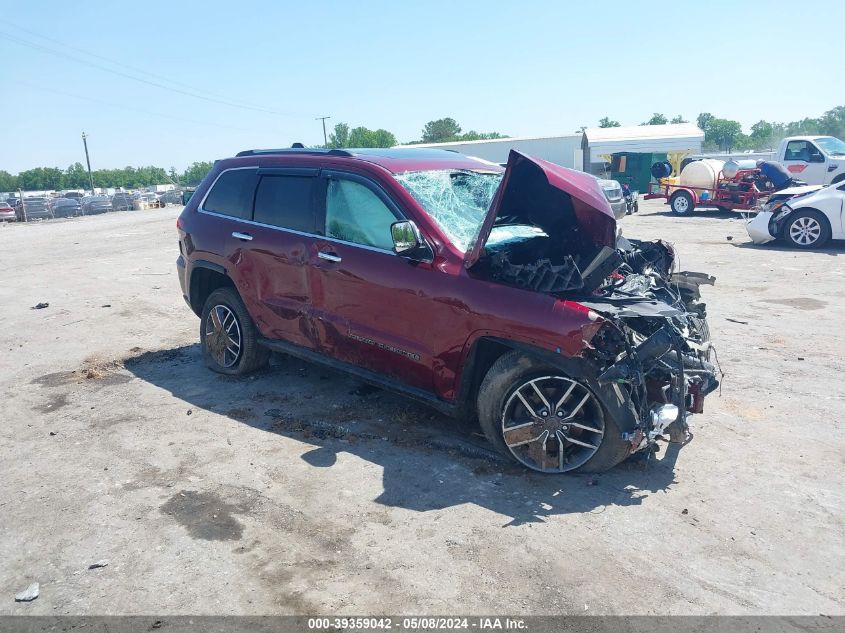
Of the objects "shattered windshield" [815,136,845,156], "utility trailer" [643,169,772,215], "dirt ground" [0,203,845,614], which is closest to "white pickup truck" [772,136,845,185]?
"shattered windshield" [815,136,845,156]

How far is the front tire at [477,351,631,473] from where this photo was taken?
13.1ft

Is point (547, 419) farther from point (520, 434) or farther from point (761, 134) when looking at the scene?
point (761, 134)

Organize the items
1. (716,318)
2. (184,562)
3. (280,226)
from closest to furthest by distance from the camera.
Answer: (184,562), (280,226), (716,318)

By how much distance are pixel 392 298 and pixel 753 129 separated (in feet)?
396

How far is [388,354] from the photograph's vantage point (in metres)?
4.69

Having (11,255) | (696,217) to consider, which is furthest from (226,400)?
(696,217)

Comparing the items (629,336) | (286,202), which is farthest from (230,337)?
(629,336)

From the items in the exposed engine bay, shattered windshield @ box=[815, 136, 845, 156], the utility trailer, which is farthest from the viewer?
shattered windshield @ box=[815, 136, 845, 156]

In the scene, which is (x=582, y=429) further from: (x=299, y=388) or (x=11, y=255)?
(x=11, y=255)

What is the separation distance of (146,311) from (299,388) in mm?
4368

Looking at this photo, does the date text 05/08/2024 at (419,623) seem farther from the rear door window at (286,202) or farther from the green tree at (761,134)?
the green tree at (761,134)

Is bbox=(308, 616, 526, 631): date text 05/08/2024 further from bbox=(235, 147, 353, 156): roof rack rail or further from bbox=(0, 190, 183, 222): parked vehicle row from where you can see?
bbox=(0, 190, 183, 222): parked vehicle row

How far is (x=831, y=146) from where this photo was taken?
20234 mm

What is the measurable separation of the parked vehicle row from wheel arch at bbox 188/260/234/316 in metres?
32.4
